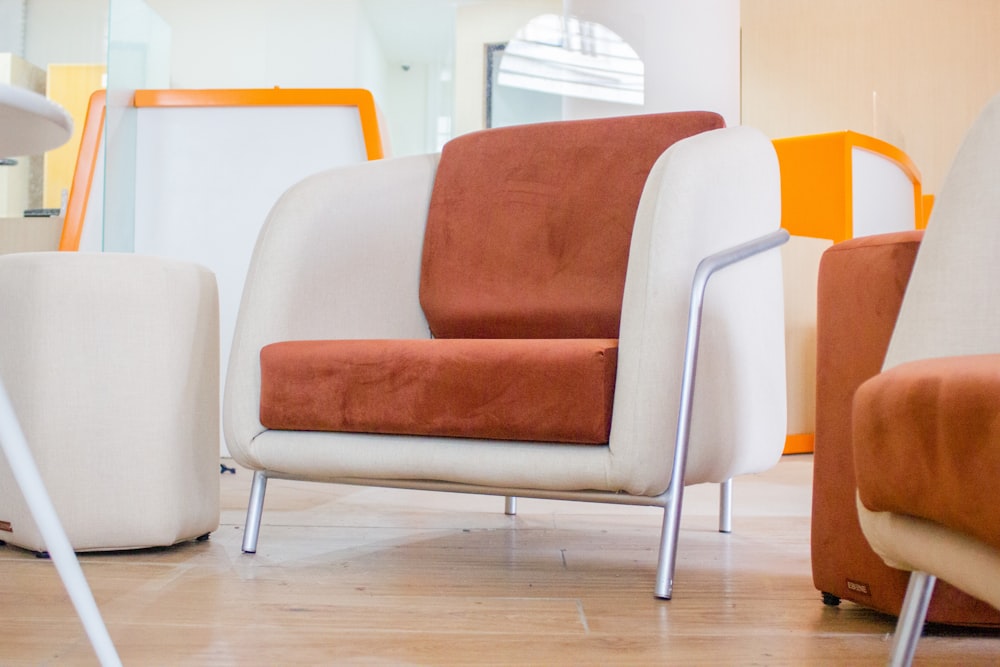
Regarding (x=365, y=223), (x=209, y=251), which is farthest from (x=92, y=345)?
(x=209, y=251)

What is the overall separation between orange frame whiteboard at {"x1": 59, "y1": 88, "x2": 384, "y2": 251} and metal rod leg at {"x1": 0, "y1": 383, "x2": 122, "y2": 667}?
265cm

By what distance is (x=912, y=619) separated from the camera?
2.80ft

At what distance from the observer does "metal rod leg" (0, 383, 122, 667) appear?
0.81 m

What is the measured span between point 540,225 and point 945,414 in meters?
1.36

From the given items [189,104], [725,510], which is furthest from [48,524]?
[189,104]

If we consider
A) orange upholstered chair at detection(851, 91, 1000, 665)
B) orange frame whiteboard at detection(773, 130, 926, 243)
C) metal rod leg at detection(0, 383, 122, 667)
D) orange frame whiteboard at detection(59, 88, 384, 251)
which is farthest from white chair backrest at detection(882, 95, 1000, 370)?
orange frame whiteboard at detection(773, 130, 926, 243)

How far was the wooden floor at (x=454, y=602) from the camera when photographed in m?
1.17

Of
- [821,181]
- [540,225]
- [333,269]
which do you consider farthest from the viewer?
[821,181]

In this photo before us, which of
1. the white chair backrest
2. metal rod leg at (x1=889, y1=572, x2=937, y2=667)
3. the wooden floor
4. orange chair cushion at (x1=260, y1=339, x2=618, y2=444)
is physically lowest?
the wooden floor

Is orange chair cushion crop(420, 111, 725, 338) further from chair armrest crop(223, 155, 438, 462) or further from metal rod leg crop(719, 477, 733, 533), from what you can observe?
metal rod leg crop(719, 477, 733, 533)

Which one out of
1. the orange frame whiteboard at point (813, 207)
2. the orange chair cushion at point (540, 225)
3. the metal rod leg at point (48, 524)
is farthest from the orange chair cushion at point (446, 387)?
the orange frame whiteboard at point (813, 207)

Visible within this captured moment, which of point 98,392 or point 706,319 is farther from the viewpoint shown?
point 98,392

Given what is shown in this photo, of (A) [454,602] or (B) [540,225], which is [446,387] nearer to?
(A) [454,602]

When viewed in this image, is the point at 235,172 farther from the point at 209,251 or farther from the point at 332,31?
the point at 332,31
